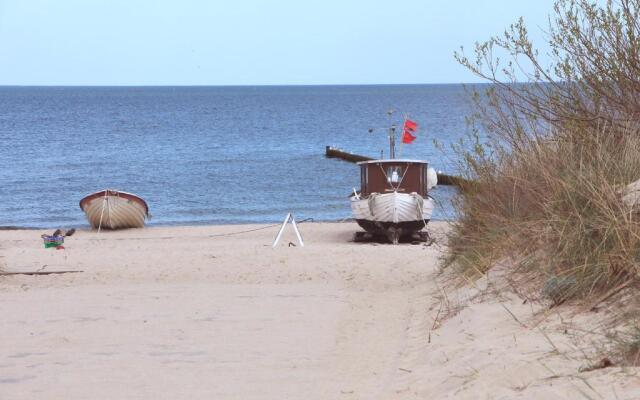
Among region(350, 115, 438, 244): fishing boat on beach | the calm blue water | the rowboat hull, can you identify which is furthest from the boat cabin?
the calm blue water

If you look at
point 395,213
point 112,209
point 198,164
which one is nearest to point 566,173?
point 395,213

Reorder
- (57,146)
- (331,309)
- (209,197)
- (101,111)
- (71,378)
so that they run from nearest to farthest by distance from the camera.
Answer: (71,378) → (331,309) → (209,197) → (57,146) → (101,111)

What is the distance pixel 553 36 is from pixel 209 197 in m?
27.4

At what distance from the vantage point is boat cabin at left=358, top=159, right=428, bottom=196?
894 inches

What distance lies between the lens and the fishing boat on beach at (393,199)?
22062 mm

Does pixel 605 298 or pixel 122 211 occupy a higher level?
pixel 605 298

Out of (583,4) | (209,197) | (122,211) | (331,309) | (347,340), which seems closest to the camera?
(347,340)

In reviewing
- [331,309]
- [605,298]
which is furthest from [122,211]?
[605,298]

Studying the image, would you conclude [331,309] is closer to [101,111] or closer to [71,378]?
[71,378]

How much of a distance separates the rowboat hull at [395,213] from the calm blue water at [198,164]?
53.0 inches

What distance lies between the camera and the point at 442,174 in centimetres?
3766

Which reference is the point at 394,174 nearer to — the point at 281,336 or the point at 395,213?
the point at 395,213

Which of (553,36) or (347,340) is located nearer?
(347,340)

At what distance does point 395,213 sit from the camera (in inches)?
863
